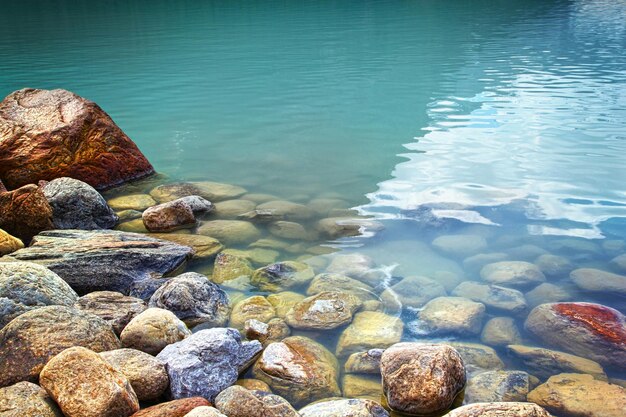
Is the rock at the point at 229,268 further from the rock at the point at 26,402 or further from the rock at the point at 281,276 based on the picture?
the rock at the point at 26,402

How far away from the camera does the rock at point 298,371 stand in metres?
4.04

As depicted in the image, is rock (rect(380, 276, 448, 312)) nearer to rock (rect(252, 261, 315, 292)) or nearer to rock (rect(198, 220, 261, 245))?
rock (rect(252, 261, 315, 292))

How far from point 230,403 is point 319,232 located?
368cm

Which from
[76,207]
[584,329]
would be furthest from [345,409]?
[76,207]

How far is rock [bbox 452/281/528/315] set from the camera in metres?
5.17

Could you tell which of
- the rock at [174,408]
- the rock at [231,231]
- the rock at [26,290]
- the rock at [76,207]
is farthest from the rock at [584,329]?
the rock at [76,207]

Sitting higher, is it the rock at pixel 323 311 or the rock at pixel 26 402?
the rock at pixel 26 402

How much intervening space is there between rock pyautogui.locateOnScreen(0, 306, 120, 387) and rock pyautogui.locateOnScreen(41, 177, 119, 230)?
3128 mm

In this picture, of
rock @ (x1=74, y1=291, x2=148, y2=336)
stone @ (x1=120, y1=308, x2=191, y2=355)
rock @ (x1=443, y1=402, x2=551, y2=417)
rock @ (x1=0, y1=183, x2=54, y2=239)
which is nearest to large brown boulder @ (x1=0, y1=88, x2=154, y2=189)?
rock @ (x1=0, y1=183, x2=54, y2=239)

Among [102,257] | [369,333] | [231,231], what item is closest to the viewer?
[369,333]

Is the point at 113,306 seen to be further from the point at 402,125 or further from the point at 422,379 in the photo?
the point at 402,125

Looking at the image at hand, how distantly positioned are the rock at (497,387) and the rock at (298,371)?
0.97 m

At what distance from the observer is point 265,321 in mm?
4984

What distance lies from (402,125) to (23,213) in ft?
28.1
